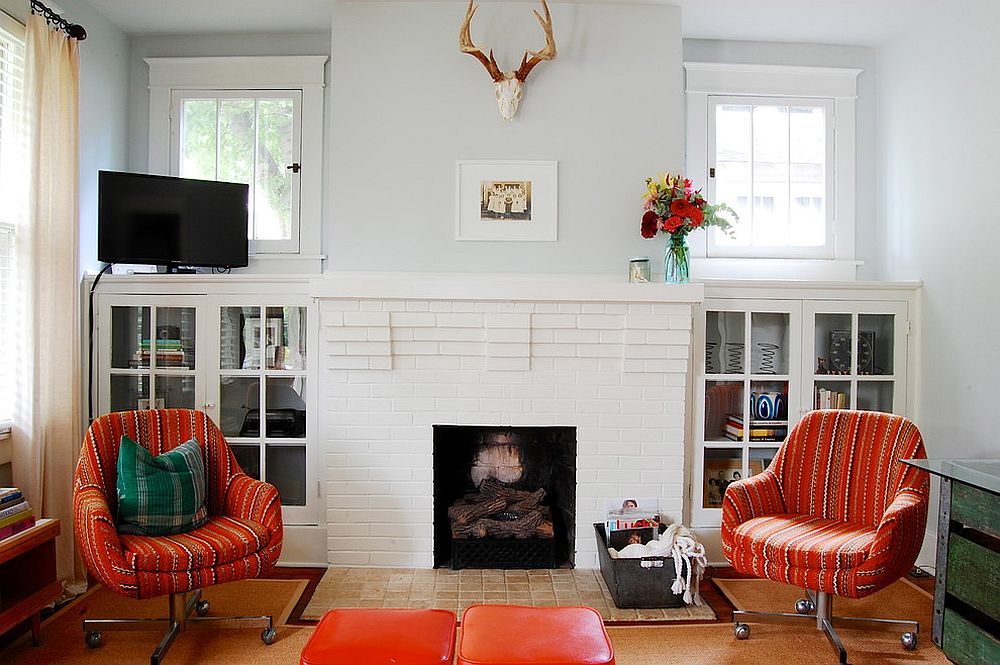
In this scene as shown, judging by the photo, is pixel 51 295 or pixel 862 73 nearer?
pixel 51 295

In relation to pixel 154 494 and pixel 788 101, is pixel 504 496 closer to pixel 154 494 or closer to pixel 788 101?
pixel 154 494

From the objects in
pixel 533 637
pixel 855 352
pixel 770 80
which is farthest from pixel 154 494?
pixel 770 80

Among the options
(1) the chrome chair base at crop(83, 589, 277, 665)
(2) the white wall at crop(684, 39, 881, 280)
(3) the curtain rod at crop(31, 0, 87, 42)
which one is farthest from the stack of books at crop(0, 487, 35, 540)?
(2) the white wall at crop(684, 39, 881, 280)

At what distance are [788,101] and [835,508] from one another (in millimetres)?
2210

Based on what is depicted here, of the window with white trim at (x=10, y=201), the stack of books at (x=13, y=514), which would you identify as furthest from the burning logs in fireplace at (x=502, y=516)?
the window with white trim at (x=10, y=201)

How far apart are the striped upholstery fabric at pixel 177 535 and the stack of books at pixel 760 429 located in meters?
2.20

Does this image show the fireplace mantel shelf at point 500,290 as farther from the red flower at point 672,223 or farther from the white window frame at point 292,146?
the white window frame at point 292,146

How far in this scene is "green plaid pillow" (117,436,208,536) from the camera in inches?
102

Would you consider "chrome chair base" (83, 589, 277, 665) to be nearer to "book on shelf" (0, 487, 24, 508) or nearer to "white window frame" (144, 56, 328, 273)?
"book on shelf" (0, 487, 24, 508)

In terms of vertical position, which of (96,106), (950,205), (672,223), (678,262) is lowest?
(678,262)

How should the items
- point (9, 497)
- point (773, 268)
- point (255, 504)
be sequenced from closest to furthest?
1. point (9, 497)
2. point (255, 504)
3. point (773, 268)

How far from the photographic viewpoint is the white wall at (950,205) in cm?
306

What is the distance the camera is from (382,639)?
1925mm

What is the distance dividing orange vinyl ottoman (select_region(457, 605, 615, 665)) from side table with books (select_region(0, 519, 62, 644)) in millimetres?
1665
